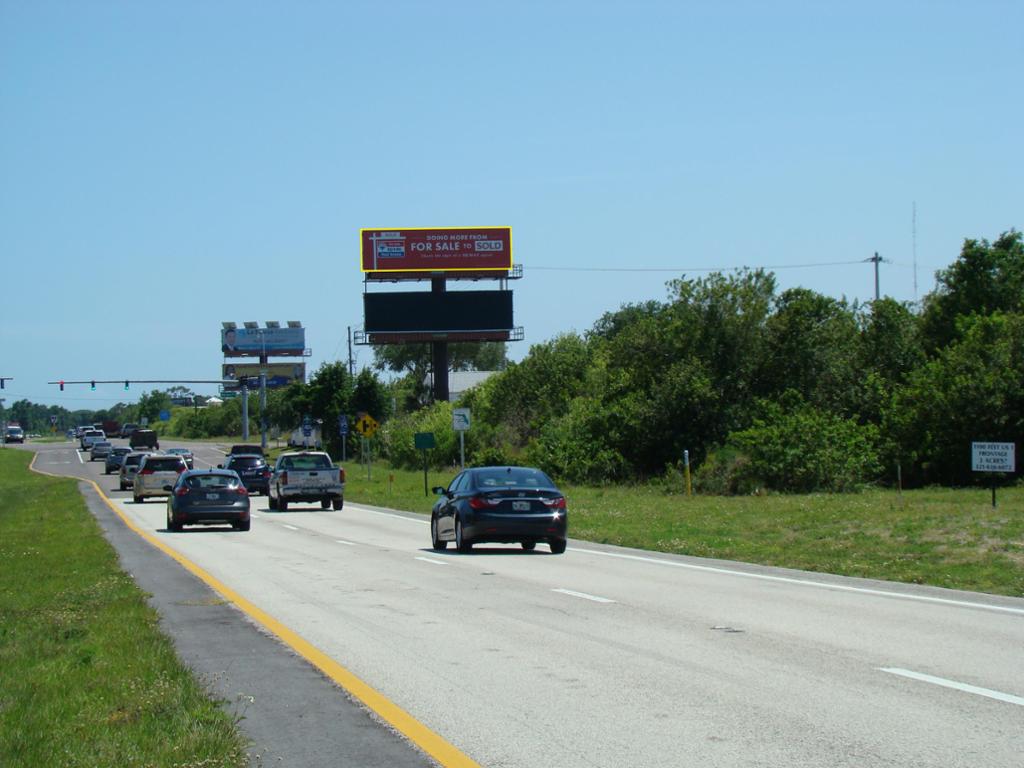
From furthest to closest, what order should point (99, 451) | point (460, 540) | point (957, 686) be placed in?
point (99, 451)
point (460, 540)
point (957, 686)

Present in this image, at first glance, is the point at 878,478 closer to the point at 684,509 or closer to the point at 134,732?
the point at 684,509

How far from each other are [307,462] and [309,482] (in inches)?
36.6

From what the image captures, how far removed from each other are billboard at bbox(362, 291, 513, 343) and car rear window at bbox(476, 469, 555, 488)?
59442mm

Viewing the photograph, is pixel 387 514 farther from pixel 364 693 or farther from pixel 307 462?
pixel 364 693

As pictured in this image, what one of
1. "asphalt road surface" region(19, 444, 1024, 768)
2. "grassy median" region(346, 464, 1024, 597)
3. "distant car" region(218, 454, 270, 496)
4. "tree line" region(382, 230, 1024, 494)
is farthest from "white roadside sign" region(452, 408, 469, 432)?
"asphalt road surface" region(19, 444, 1024, 768)

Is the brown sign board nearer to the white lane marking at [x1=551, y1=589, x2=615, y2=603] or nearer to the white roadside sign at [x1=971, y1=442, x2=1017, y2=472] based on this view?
the white roadside sign at [x1=971, y1=442, x2=1017, y2=472]

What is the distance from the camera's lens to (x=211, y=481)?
99.8 feet

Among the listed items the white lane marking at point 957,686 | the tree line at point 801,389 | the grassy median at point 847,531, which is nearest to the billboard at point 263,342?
the tree line at point 801,389

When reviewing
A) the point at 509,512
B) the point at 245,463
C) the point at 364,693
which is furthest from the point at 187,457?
the point at 364,693

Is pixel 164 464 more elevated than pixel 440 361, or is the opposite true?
pixel 440 361

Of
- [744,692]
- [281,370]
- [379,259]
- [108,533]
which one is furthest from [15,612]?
[281,370]

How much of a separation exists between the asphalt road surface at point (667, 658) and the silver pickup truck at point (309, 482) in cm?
1936

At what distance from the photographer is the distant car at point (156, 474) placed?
46375 millimetres

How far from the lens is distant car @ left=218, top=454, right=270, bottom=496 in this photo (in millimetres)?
49625
